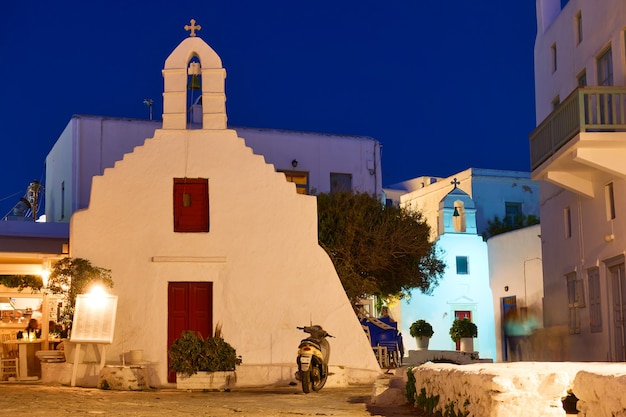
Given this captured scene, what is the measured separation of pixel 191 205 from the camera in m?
18.6

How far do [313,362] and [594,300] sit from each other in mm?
7146

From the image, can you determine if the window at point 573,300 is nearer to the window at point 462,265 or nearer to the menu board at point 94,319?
the menu board at point 94,319

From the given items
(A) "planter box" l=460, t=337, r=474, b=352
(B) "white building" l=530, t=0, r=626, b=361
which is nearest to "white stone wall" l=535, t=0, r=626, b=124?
(B) "white building" l=530, t=0, r=626, b=361

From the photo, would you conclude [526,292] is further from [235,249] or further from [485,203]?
[235,249]

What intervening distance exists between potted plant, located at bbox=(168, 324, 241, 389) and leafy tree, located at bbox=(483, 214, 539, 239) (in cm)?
2546

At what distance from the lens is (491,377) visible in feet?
27.3

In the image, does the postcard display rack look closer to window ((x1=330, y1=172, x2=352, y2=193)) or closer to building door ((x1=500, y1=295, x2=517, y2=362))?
window ((x1=330, y1=172, x2=352, y2=193))

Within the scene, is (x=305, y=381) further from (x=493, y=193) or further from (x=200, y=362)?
(x=493, y=193)

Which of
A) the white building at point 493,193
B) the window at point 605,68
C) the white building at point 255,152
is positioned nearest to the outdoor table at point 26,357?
the white building at point 255,152

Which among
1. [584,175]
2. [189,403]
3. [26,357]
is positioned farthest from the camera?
[26,357]

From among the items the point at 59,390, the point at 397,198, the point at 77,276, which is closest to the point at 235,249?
the point at 77,276

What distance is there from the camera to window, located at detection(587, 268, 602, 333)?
19.2m

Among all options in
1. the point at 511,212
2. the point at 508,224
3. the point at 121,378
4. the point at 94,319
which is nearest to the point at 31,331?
the point at 94,319

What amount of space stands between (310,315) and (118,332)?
12.7 ft
